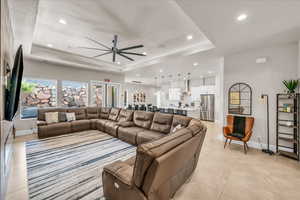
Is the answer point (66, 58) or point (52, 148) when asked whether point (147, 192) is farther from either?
point (66, 58)

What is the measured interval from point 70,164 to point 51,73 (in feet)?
15.0

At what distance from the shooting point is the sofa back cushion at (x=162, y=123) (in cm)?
338

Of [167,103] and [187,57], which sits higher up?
[187,57]

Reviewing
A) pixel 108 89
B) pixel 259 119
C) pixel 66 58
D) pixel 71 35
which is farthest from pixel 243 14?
pixel 108 89

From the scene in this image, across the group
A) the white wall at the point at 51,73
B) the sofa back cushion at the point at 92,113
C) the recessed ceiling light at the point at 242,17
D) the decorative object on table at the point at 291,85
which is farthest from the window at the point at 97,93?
the decorative object on table at the point at 291,85

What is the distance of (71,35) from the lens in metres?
3.41

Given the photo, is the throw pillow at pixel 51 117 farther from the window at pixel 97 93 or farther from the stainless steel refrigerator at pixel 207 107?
the stainless steel refrigerator at pixel 207 107

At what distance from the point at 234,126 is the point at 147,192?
11.7 feet

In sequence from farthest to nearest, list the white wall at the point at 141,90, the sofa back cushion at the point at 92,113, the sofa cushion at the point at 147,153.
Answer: the white wall at the point at 141,90 < the sofa back cushion at the point at 92,113 < the sofa cushion at the point at 147,153

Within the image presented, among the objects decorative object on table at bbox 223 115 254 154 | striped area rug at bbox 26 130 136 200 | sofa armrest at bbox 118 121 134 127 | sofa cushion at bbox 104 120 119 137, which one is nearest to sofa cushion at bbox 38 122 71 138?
striped area rug at bbox 26 130 136 200

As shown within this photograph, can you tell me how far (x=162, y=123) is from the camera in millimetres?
3504

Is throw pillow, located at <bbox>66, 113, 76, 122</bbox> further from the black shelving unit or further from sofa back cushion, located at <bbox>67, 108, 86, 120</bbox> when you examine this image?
the black shelving unit

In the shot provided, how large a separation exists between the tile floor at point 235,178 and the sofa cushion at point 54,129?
0.90 m

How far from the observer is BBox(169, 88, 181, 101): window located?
31.0 ft
